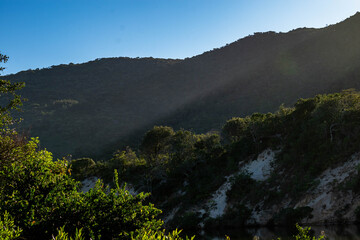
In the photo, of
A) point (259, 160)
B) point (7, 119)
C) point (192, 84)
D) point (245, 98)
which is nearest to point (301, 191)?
point (259, 160)

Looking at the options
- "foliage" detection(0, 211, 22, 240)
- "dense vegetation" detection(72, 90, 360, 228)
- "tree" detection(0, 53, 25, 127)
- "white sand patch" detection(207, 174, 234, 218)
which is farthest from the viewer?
"white sand patch" detection(207, 174, 234, 218)

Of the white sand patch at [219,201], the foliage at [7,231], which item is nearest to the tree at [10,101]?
the foliage at [7,231]

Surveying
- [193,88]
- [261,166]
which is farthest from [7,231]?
[193,88]

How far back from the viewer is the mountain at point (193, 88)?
105625 mm

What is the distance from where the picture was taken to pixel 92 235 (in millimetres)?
8273

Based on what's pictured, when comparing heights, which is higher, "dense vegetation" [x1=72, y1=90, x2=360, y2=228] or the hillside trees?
the hillside trees

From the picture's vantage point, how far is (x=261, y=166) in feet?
145

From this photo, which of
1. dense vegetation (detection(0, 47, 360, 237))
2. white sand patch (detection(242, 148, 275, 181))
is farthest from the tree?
white sand patch (detection(242, 148, 275, 181))

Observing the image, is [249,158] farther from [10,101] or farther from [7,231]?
[7,231]

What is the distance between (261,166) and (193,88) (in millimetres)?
107794

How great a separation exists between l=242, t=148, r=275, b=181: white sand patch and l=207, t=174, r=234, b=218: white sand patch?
316 cm

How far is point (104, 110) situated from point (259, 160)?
109187mm

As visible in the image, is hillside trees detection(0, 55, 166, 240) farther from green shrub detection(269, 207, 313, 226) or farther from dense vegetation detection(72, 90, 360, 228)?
dense vegetation detection(72, 90, 360, 228)

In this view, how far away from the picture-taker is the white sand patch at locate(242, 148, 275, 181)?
140 feet
